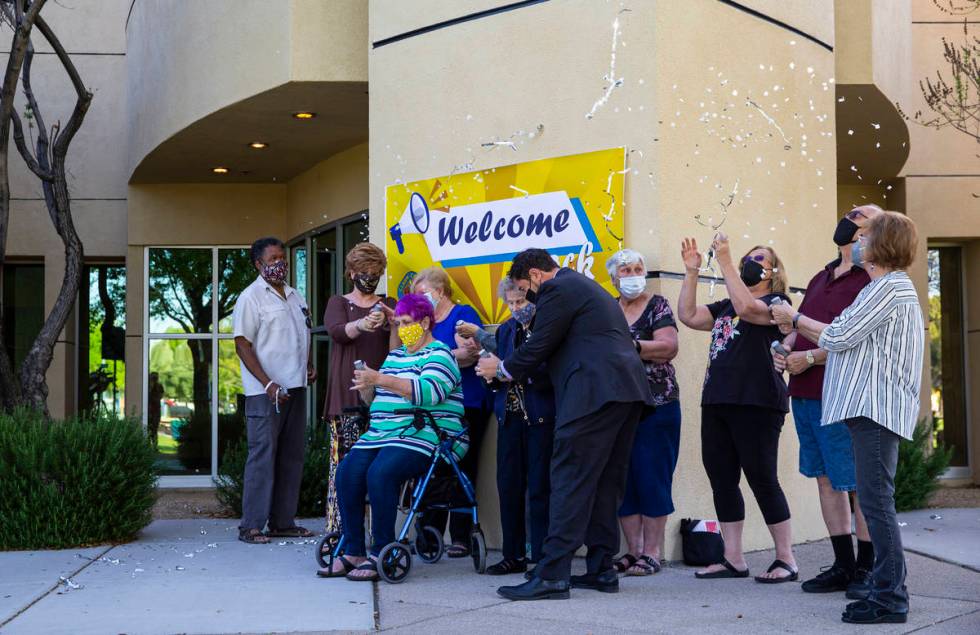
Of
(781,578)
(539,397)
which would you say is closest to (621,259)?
(539,397)

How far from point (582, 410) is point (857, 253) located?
5.25ft

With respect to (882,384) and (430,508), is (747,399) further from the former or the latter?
(430,508)

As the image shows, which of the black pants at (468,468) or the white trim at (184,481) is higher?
the black pants at (468,468)

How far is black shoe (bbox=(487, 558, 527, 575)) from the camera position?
717 centimetres

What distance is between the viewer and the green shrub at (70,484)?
858cm

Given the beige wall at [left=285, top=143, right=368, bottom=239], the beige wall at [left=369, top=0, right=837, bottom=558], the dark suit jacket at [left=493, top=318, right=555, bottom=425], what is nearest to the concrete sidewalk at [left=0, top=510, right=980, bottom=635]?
the dark suit jacket at [left=493, top=318, right=555, bottom=425]

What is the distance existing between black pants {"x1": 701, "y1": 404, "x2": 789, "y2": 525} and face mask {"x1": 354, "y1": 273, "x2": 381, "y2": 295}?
2577 millimetres

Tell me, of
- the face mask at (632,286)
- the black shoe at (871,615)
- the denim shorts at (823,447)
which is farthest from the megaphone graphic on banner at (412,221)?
the black shoe at (871,615)

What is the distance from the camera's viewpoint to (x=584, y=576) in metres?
6.61

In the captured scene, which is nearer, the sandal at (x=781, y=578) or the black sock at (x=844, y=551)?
the black sock at (x=844, y=551)

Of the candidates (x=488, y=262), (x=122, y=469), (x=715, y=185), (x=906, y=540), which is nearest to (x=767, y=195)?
(x=715, y=185)

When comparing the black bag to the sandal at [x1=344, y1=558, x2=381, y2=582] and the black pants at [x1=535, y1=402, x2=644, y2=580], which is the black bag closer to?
the black pants at [x1=535, y1=402, x2=644, y2=580]

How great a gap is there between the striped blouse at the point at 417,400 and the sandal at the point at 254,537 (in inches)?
74.8

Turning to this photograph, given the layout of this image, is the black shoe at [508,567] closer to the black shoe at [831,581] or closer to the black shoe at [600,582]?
the black shoe at [600,582]
